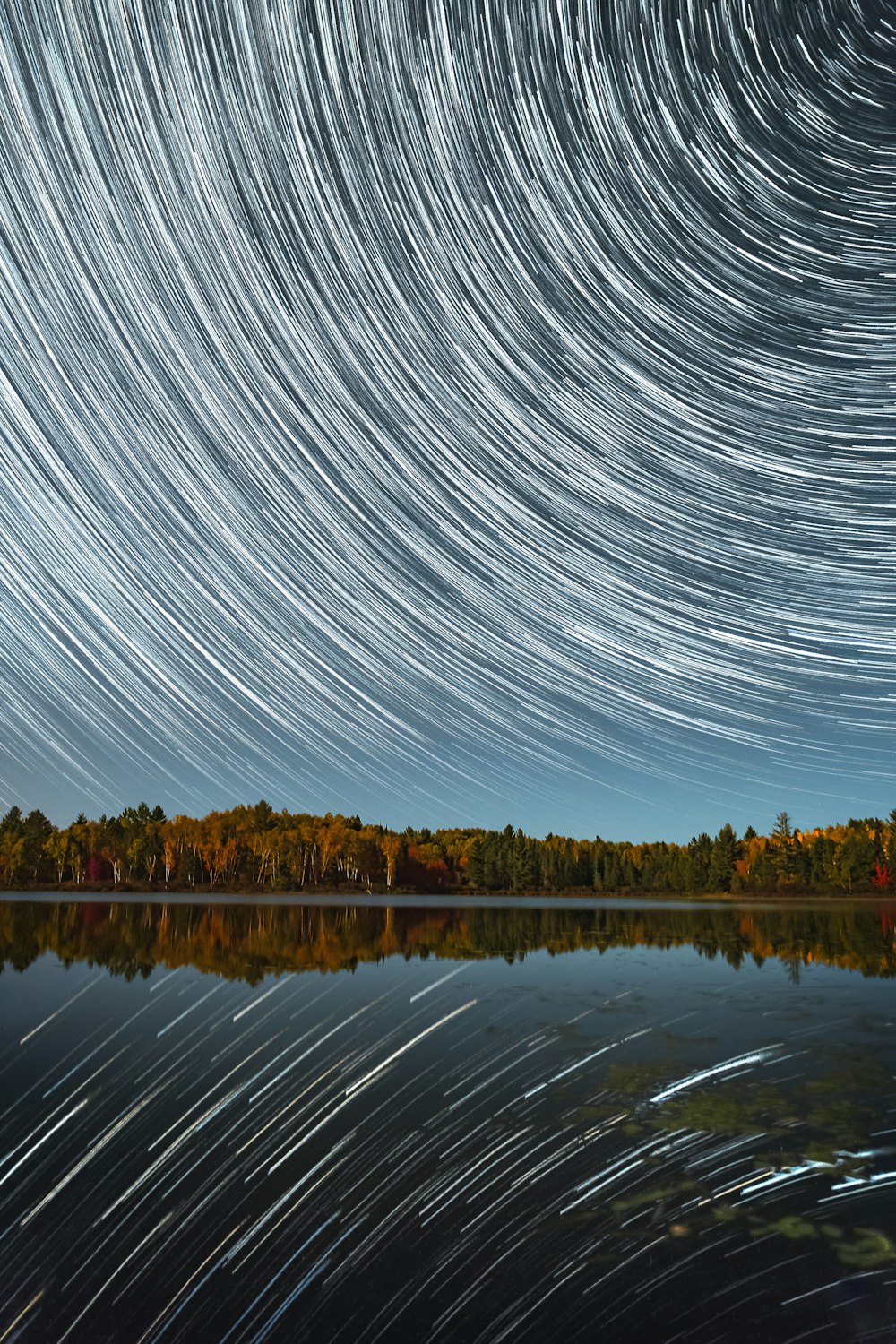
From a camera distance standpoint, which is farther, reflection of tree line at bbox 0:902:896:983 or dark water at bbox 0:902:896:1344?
reflection of tree line at bbox 0:902:896:983

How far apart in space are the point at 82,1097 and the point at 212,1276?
6200 millimetres

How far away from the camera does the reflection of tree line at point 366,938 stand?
28344mm

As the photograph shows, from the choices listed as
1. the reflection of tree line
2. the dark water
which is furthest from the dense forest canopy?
the dark water

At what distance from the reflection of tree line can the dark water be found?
858 cm

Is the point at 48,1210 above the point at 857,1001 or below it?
below

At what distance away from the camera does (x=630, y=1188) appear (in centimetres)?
832

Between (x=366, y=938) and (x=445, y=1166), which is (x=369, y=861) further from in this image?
(x=445, y=1166)

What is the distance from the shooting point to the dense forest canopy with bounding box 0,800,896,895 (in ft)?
420

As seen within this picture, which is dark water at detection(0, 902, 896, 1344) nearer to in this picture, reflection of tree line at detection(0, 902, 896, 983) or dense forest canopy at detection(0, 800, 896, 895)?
reflection of tree line at detection(0, 902, 896, 983)

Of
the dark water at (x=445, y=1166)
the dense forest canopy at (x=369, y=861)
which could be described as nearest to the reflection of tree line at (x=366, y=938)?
the dark water at (x=445, y=1166)

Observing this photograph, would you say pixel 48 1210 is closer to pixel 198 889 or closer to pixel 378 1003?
pixel 378 1003

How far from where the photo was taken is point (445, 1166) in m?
9.11

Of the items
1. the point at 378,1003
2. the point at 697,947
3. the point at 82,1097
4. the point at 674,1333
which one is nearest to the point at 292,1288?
the point at 674,1333

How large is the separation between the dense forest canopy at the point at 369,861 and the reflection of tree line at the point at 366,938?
6879cm
